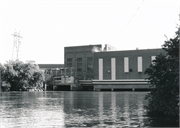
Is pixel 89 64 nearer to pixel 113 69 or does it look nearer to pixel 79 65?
pixel 79 65

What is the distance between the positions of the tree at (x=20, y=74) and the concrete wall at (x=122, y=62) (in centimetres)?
2327

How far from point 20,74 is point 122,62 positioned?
3496cm

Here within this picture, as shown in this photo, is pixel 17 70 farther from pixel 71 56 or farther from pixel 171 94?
pixel 171 94

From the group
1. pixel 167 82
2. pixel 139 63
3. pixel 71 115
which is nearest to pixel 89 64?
pixel 139 63

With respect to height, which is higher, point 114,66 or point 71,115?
point 114,66

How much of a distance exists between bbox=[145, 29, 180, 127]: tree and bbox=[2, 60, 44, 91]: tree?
3151 inches

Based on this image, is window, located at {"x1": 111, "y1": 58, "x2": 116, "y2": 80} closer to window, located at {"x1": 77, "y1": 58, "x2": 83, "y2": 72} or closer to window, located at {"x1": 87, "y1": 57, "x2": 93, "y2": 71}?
window, located at {"x1": 87, "y1": 57, "x2": 93, "y2": 71}

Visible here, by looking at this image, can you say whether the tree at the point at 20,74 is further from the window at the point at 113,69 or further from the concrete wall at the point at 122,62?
the window at the point at 113,69

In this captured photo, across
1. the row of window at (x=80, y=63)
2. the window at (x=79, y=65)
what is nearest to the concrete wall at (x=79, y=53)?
the row of window at (x=80, y=63)

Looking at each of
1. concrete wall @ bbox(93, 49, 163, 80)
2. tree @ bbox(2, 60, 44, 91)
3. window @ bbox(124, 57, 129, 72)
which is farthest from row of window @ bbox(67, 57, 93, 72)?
tree @ bbox(2, 60, 44, 91)

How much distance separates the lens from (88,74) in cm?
12588

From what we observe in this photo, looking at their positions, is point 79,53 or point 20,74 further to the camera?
point 79,53

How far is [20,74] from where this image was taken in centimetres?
9625

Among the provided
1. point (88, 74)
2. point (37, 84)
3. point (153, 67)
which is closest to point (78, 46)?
point (88, 74)
